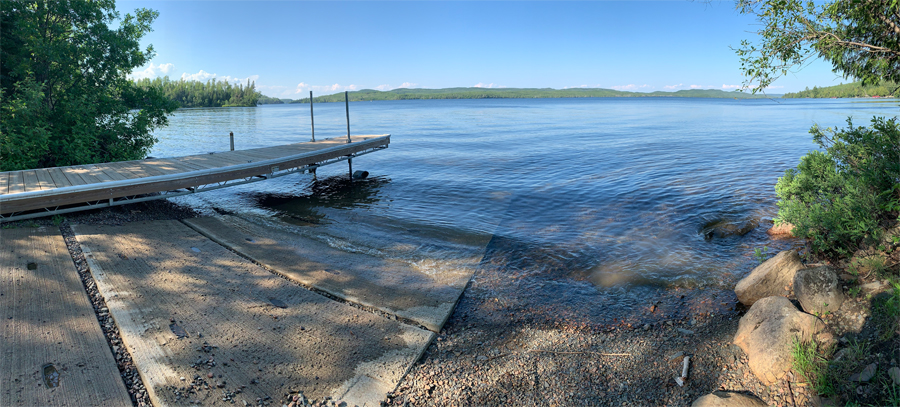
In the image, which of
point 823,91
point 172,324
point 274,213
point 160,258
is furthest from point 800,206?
point 823,91

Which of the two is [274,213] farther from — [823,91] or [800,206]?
[823,91]

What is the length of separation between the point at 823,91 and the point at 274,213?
206 metres

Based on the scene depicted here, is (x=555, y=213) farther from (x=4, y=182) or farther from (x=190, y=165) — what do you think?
(x=4, y=182)

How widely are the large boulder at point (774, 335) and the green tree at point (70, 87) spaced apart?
15646mm

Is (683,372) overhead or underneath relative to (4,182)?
underneath

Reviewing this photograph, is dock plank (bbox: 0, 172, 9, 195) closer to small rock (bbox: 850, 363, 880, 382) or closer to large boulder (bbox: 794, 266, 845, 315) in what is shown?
small rock (bbox: 850, 363, 880, 382)

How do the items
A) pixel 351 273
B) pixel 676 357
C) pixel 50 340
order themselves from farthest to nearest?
1. pixel 351 273
2. pixel 676 357
3. pixel 50 340

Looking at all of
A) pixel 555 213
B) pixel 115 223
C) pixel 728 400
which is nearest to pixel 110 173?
pixel 115 223

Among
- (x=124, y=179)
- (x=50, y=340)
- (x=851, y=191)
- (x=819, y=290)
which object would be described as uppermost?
(x=851, y=191)

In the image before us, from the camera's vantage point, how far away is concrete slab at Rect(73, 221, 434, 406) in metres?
4.27

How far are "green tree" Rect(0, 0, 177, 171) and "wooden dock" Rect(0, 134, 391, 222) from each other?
1.42 metres

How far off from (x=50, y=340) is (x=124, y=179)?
21.1 ft

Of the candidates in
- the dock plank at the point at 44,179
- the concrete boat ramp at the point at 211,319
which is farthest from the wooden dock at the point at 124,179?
the concrete boat ramp at the point at 211,319

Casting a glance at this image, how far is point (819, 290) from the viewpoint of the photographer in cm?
525
